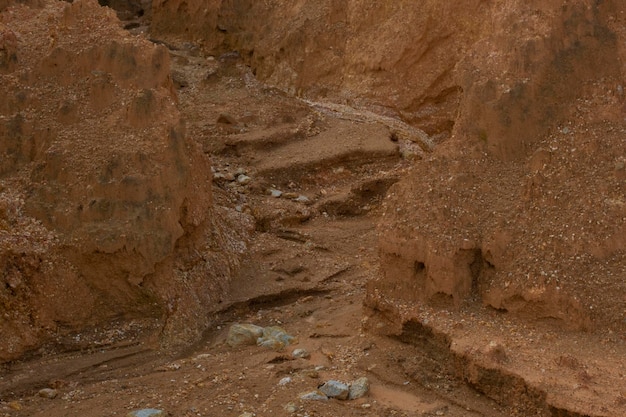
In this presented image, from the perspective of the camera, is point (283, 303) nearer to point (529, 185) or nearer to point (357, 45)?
point (529, 185)

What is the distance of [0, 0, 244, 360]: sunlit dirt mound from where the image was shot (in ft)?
28.1

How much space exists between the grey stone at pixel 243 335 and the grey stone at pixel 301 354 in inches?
20.1

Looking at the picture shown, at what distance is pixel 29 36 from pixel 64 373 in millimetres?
3286

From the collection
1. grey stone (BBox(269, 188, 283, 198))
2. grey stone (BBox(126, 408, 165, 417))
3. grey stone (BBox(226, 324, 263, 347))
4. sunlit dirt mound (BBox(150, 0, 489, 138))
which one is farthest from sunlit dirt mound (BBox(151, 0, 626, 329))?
sunlit dirt mound (BBox(150, 0, 489, 138))

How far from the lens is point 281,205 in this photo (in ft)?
37.2

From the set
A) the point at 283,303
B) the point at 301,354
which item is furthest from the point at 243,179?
the point at 301,354

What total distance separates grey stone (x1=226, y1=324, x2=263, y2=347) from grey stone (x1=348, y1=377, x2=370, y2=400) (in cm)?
125

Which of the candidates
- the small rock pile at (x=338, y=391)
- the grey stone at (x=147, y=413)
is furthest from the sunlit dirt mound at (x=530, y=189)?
the grey stone at (x=147, y=413)

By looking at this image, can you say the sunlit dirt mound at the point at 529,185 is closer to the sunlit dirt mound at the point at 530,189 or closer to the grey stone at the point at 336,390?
the sunlit dirt mound at the point at 530,189

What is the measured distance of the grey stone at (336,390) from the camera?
737cm

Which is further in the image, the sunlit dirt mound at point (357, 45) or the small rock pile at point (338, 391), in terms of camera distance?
the sunlit dirt mound at point (357, 45)

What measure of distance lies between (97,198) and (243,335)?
4.91 ft

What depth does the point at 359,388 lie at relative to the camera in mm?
7430

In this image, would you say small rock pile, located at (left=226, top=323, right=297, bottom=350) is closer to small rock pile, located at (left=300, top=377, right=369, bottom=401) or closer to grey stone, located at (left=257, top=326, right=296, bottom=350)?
grey stone, located at (left=257, top=326, right=296, bottom=350)
